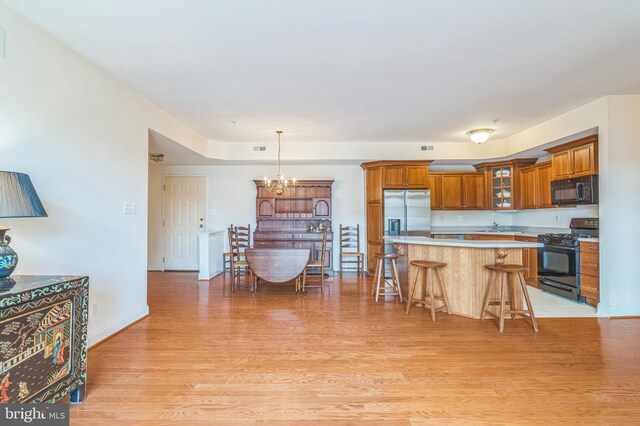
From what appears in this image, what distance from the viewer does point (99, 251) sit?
101 inches

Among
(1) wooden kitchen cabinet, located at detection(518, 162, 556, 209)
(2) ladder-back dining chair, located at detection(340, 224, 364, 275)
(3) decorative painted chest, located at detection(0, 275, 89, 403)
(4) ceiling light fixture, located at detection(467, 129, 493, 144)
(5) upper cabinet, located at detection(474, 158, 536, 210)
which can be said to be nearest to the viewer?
(3) decorative painted chest, located at detection(0, 275, 89, 403)

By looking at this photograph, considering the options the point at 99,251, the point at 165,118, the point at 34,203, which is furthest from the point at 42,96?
the point at 165,118

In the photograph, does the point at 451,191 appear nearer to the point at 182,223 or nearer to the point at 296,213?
the point at 296,213

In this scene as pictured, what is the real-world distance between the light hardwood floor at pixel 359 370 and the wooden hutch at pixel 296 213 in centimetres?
228

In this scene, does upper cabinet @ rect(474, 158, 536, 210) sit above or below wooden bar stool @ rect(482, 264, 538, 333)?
above

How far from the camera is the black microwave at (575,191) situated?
11.7ft

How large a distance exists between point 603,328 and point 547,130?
252cm

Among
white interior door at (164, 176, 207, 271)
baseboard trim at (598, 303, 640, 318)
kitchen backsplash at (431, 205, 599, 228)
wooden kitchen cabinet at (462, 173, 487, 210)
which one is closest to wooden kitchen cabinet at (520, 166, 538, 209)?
kitchen backsplash at (431, 205, 599, 228)

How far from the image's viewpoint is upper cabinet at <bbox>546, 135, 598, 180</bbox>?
3543mm

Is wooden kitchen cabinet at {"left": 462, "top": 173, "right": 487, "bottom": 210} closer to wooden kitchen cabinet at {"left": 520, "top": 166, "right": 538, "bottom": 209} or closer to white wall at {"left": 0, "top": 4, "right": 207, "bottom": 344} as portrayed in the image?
wooden kitchen cabinet at {"left": 520, "top": 166, "right": 538, "bottom": 209}

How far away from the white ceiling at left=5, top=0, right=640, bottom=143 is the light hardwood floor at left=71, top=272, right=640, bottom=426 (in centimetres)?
236

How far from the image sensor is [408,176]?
17.1 ft

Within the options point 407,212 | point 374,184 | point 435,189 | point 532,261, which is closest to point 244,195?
point 374,184

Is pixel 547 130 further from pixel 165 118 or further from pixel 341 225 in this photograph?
pixel 165 118
